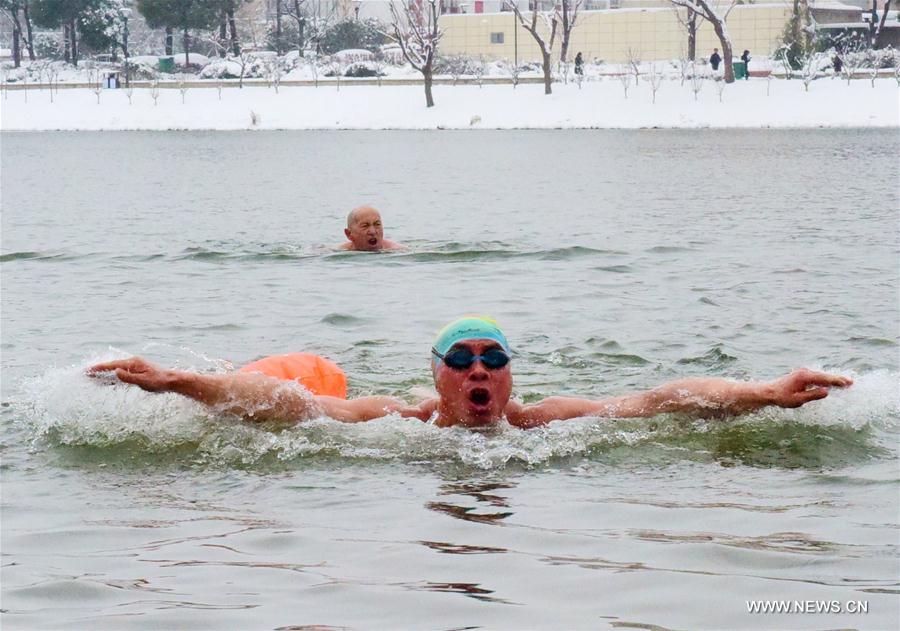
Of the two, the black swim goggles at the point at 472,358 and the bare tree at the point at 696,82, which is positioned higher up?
the black swim goggles at the point at 472,358

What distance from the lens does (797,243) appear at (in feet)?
58.2

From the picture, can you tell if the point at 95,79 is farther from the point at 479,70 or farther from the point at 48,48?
the point at 479,70

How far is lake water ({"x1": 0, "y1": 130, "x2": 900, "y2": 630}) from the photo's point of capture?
530cm

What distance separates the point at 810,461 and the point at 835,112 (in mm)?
49832

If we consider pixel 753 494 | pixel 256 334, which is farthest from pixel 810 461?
pixel 256 334

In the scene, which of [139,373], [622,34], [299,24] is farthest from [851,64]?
[139,373]

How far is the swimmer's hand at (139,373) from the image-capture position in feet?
22.5

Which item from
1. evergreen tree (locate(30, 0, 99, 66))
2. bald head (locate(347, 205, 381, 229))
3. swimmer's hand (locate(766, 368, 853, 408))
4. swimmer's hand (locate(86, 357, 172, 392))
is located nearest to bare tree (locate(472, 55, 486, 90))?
evergreen tree (locate(30, 0, 99, 66))

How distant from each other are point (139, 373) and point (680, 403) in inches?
113

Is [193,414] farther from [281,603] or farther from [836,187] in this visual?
[836,187]

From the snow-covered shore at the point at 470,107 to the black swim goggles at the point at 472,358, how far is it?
156 ft

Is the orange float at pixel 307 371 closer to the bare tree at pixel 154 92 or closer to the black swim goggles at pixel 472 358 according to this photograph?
the black swim goggles at pixel 472 358

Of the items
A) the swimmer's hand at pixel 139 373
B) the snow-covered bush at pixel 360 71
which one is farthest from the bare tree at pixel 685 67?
the swimmer's hand at pixel 139 373

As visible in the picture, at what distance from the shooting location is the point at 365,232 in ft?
55.4
